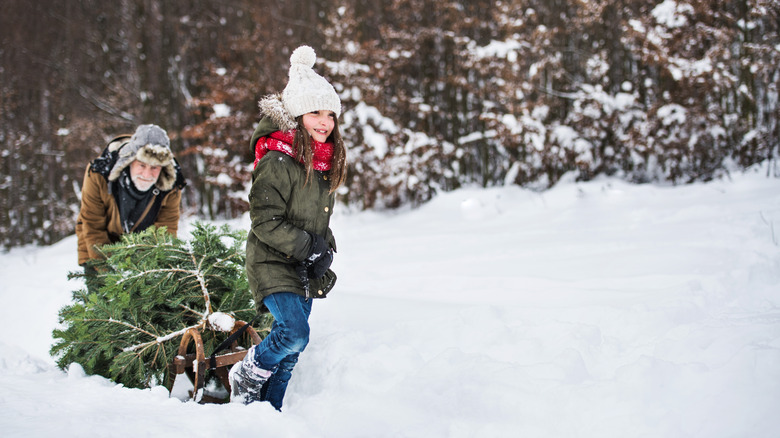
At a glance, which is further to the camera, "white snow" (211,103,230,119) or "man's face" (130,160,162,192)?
"white snow" (211,103,230,119)

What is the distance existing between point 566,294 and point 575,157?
6.14 metres

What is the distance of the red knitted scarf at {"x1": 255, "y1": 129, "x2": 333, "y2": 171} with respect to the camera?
2.23m

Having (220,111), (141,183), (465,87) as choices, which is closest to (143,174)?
(141,183)

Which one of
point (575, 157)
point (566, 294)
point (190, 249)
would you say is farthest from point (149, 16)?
point (566, 294)

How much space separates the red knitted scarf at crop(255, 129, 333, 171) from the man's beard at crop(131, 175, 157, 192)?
1.51m

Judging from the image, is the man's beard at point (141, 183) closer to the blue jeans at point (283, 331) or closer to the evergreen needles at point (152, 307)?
the evergreen needles at point (152, 307)

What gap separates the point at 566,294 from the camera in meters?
3.84

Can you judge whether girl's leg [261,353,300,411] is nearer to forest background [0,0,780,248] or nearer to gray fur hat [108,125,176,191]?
gray fur hat [108,125,176,191]

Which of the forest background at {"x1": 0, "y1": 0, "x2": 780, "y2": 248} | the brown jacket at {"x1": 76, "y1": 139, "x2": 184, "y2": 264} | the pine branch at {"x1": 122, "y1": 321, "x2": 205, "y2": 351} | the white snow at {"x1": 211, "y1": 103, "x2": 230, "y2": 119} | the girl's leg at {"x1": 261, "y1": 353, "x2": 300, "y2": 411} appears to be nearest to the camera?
the girl's leg at {"x1": 261, "y1": 353, "x2": 300, "y2": 411}

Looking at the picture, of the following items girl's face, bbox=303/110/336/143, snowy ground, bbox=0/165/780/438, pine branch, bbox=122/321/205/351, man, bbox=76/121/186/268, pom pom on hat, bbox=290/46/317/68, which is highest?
pom pom on hat, bbox=290/46/317/68

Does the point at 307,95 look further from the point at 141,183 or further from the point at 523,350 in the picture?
the point at 523,350

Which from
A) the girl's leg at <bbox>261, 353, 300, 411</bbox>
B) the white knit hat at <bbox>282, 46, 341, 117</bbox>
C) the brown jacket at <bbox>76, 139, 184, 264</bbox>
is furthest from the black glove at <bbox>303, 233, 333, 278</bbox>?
the brown jacket at <bbox>76, 139, 184, 264</bbox>

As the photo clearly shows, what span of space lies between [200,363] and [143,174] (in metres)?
1.64

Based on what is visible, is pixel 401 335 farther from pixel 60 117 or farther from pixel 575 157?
pixel 60 117
